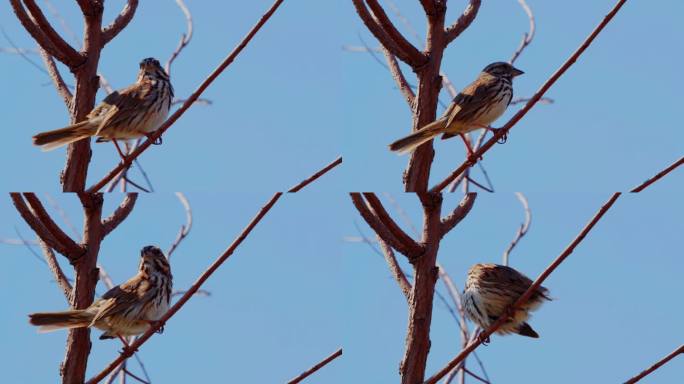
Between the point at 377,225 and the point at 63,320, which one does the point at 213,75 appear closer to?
the point at 377,225

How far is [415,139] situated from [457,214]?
16.7 inches

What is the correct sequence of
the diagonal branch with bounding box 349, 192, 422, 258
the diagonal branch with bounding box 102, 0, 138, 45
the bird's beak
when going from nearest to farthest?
the diagonal branch with bounding box 349, 192, 422, 258 → the diagonal branch with bounding box 102, 0, 138, 45 → the bird's beak

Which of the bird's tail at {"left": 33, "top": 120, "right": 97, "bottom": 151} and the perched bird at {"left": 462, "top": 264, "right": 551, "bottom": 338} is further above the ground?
the bird's tail at {"left": 33, "top": 120, "right": 97, "bottom": 151}

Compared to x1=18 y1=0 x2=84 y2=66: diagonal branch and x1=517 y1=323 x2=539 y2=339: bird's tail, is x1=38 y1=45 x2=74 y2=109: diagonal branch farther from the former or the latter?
x1=517 y1=323 x2=539 y2=339: bird's tail

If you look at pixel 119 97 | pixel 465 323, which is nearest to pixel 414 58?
pixel 465 323

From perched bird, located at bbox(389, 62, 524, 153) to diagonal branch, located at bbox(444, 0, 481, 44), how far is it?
46cm

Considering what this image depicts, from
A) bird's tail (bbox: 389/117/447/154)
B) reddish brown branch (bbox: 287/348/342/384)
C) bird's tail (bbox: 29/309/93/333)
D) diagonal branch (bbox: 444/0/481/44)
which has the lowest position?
reddish brown branch (bbox: 287/348/342/384)

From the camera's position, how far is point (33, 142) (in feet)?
16.0

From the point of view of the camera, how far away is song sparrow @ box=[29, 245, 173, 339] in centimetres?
459

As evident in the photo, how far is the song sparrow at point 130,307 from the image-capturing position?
4.59 m

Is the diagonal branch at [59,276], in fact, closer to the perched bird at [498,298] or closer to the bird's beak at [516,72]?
the perched bird at [498,298]

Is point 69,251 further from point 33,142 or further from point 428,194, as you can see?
point 428,194

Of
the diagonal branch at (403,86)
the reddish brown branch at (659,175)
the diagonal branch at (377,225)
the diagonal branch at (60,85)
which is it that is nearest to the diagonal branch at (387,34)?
the diagonal branch at (403,86)

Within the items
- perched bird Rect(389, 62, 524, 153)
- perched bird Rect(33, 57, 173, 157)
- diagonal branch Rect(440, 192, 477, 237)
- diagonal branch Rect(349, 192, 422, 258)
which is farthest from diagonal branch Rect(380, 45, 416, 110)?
perched bird Rect(33, 57, 173, 157)
